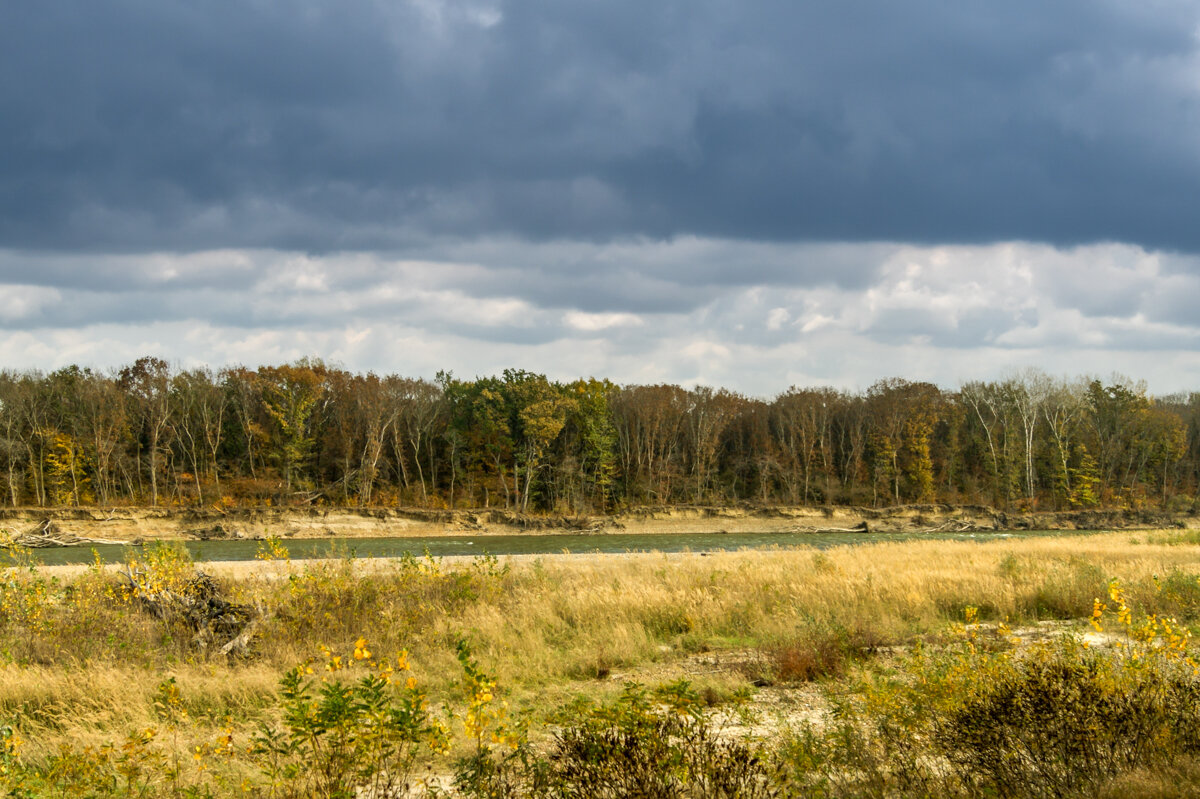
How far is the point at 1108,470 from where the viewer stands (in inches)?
3327

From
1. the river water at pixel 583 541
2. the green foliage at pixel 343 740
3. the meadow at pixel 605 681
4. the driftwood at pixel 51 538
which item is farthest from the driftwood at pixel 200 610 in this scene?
the driftwood at pixel 51 538

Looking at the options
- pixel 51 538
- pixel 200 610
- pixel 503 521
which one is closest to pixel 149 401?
pixel 51 538

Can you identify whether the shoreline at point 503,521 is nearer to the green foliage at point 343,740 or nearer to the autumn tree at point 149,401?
the autumn tree at point 149,401

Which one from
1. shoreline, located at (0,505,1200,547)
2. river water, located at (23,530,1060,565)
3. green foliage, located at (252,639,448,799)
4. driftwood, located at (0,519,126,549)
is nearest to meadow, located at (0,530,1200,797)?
green foliage, located at (252,639,448,799)

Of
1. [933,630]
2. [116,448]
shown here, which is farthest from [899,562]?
[116,448]

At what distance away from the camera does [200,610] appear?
505 inches

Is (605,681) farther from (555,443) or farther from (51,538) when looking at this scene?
(555,443)

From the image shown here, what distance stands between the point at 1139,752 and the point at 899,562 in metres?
16.2

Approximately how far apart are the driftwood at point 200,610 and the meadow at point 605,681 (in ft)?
0.20

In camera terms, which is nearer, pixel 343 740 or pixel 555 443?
pixel 343 740

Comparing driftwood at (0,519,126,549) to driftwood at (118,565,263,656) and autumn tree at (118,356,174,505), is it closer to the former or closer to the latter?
autumn tree at (118,356,174,505)

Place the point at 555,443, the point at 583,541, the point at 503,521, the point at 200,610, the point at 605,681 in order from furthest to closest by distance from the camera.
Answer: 1. the point at 555,443
2. the point at 503,521
3. the point at 583,541
4. the point at 200,610
5. the point at 605,681

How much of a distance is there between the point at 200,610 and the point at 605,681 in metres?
7.29

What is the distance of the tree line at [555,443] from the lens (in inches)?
2798
